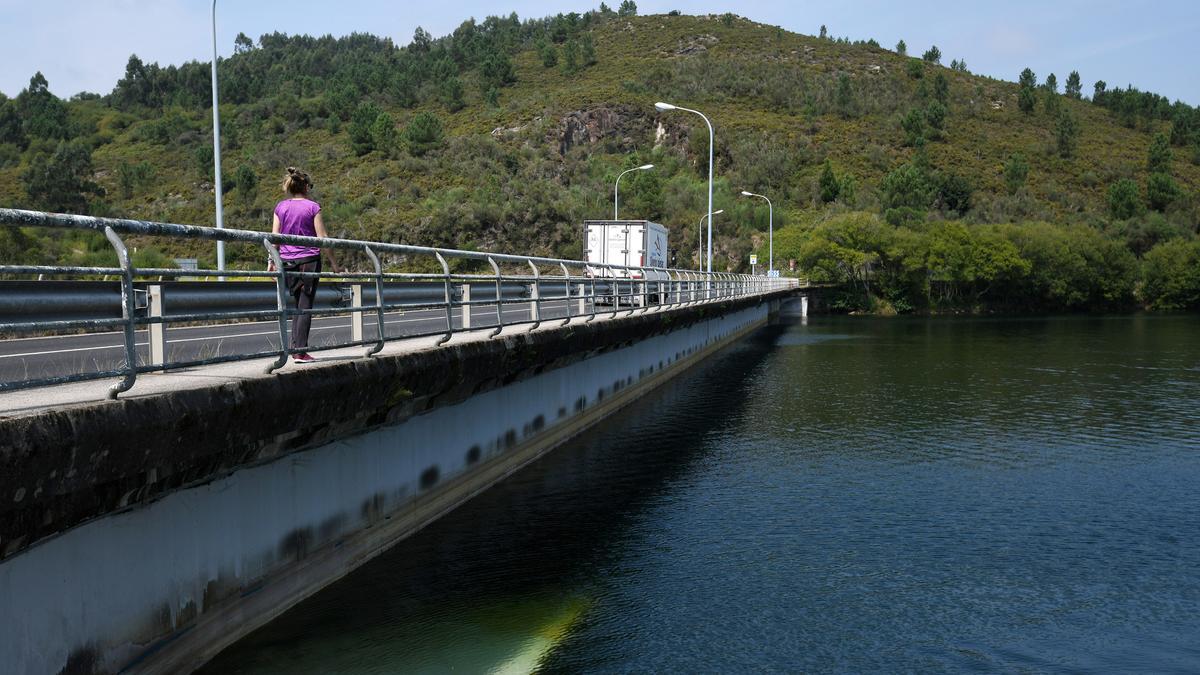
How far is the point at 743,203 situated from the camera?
12888 centimetres

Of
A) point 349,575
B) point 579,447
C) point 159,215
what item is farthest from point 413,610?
point 159,215

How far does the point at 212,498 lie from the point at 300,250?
2.31m

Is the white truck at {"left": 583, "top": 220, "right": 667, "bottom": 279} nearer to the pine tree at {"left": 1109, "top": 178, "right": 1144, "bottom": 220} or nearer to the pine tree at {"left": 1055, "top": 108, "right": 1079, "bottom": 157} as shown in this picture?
the pine tree at {"left": 1109, "top": 178, "right": 1144, "bottom": 220}

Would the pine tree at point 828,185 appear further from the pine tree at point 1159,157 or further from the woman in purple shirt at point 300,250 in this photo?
the woman in purple shirt at point 300,250

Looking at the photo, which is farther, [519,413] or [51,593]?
[519,413]

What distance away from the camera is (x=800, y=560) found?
36.9 ft

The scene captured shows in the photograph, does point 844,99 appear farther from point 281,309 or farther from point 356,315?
point 281,309

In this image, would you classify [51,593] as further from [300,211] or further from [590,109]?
[590,109]

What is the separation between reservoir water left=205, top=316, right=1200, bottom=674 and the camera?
28.0 ft

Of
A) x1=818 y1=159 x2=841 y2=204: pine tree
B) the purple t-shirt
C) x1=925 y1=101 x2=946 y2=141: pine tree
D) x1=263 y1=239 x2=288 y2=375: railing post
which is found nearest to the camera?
x1=263 y1=239 x2=288 y2=375: railing post

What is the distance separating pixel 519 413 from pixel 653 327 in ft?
33.9

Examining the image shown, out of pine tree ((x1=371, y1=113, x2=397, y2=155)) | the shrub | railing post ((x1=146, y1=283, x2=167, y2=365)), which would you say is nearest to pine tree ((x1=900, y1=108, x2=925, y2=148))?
the shrub

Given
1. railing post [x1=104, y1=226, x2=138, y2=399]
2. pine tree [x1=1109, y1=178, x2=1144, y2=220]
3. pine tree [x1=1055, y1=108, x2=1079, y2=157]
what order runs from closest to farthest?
railing post [x1=104, y1=226, x2=138, y2=399]
pine tree [x1=1109, y1=178, x2=1144, y2=220]
pine tree [x1=1055, y1=108, x2=1079, y2=157]

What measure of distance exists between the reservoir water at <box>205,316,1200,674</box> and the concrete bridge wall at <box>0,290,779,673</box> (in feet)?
1.50
